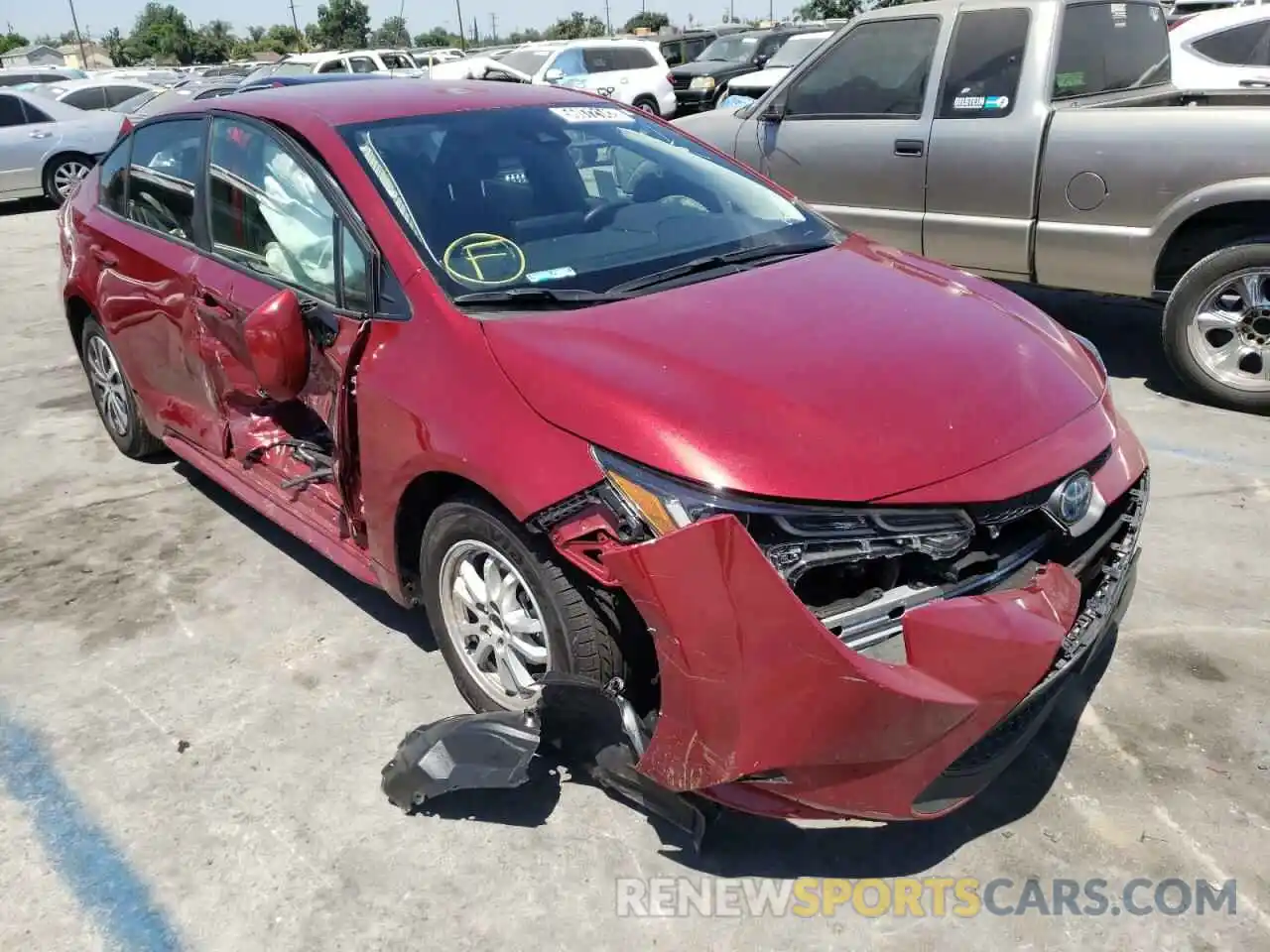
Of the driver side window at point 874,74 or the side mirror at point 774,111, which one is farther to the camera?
the side mirror at point 774,111

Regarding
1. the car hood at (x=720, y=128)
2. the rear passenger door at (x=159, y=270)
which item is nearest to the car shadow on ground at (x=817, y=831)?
the rear passenger door at (x=159, y=270)

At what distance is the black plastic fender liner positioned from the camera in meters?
2.37

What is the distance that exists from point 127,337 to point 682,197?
2449mm

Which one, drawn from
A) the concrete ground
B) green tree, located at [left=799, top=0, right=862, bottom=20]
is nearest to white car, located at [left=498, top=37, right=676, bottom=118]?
the concrete ground

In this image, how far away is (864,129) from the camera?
6086 mm

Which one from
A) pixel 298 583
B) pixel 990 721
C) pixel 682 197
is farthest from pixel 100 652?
pixel 990 721

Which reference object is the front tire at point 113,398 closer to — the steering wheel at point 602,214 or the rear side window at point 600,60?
the steering wheel at point 602,214

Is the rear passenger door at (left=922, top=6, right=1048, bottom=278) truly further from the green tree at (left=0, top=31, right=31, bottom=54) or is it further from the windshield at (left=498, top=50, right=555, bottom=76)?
the green tree at (left=0, top=31, right=31, bottom=54)

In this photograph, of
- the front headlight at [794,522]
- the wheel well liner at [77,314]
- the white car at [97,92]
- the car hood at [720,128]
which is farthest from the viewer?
the white car at [97,92]

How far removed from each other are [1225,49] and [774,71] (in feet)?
21.9

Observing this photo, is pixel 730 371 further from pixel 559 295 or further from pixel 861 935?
pixel 861 935

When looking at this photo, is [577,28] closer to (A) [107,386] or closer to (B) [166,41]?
(B) [166,41]

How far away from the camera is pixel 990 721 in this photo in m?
2.23

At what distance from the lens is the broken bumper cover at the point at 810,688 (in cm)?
206
